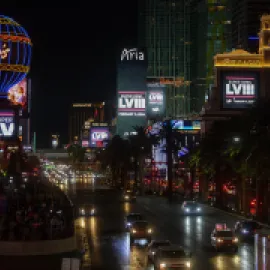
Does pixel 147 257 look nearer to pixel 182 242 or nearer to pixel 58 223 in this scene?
pixel 58 223

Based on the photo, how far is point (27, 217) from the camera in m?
41.0

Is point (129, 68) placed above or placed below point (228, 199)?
above

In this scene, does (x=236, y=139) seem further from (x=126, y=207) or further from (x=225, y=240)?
(x=225, y=240)

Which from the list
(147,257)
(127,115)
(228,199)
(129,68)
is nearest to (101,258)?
(147,257)

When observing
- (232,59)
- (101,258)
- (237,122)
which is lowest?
(101,258)

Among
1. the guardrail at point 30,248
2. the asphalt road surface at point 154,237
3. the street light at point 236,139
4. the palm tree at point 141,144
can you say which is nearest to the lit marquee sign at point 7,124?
the palm tree at point 141,144

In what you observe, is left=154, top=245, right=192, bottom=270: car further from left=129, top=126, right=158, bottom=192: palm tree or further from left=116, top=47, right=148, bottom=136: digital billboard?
left=116, top=47, right=148, bottom=136: digital billboard

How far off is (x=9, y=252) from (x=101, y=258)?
4.57 meters

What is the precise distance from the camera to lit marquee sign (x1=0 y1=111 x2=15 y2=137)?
12325 cm

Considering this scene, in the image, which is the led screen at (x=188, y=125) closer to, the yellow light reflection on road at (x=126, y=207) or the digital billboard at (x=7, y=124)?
the digital billboard at (x=7, y=124)

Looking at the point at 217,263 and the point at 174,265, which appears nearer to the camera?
the point at 174,265

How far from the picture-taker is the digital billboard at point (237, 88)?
9906cm

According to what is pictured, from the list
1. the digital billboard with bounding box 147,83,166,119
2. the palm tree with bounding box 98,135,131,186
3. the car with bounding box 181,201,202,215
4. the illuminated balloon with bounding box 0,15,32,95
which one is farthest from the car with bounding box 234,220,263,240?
the digital billboard with bounding box 147,83,166,119

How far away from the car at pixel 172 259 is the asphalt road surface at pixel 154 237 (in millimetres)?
2135
